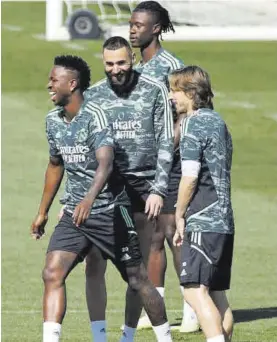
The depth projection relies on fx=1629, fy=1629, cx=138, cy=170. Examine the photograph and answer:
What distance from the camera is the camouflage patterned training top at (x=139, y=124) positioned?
1155 cm

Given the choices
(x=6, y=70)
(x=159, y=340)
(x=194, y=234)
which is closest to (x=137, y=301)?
(x=159, y=340)

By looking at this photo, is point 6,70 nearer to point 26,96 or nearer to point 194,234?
point 26,96

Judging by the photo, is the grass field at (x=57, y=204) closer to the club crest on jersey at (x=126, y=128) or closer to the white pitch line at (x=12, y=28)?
the white pitch line at (x=12, y=28)

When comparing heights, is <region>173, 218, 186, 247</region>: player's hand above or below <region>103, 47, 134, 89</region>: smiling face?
below

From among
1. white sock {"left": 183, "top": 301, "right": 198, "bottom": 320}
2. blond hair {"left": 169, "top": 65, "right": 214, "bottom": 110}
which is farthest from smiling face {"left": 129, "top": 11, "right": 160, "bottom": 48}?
white sock {"left": 183, "top": 301, "right": 198, "bottom": 320}

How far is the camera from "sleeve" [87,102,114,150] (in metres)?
10.9

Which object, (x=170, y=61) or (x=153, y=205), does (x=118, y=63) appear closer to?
(x=170, y=61)

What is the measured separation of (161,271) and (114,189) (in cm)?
158

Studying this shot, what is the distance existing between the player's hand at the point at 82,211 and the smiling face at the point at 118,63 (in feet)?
3.68

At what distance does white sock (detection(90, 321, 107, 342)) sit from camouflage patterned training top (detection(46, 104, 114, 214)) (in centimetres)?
92

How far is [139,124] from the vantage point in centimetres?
1158

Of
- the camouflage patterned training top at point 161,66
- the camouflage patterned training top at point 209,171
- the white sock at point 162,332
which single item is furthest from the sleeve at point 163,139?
the white sock at point 162,332

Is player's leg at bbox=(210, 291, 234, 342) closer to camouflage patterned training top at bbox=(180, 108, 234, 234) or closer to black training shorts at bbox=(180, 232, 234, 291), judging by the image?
black training shorts at bbox=(180, 232, 234, 291)

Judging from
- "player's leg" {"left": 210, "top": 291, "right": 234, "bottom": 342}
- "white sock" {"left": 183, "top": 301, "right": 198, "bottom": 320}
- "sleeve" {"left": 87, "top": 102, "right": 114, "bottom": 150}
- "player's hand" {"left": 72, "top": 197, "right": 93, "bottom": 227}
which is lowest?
"white sock" {"left": 183, "top": 301, "right": 198, "bottom": 320}
